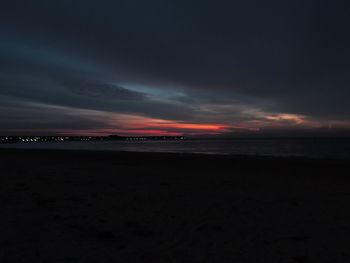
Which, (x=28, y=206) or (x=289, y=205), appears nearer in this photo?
(x=28, y=206)

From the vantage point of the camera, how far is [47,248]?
3.68m

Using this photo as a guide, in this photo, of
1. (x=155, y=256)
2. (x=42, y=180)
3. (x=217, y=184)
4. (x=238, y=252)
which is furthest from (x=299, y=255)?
(x=42, y=180)

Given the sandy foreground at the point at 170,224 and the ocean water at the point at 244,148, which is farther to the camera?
the ocean water at the point at 244,148

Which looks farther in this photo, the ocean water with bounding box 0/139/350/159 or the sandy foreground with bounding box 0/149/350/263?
the ocean water with bounding box 0/139/350/159

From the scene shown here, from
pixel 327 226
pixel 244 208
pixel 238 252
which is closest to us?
pixel 238 252

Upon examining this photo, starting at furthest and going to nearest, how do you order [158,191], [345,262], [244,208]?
1. [158,191]
2. [244,208]
3. [345,262]

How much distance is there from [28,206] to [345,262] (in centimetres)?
657

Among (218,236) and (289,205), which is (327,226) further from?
(218,236)

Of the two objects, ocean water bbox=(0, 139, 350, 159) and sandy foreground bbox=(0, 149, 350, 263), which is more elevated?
sandy foreground bbox=(0, 149, 350, 263)

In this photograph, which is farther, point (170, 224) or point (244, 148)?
point (244, 148)

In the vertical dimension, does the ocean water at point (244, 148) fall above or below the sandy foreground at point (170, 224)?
below

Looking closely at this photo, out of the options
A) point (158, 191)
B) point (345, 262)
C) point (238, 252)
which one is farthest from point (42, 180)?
point (345, 262)

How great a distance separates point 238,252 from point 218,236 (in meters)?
0.64

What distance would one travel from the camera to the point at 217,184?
9.36 meters
